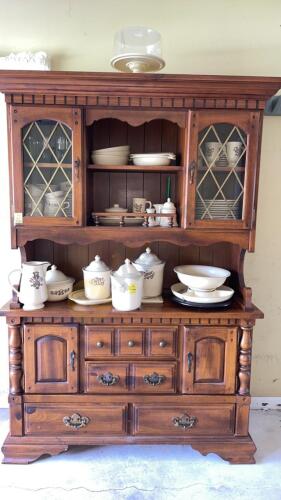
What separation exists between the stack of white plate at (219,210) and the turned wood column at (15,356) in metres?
0.99

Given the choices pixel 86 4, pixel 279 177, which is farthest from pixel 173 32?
pixel 279 177

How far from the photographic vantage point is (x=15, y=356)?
1.66 m

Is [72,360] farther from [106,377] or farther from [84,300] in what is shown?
[84,300]

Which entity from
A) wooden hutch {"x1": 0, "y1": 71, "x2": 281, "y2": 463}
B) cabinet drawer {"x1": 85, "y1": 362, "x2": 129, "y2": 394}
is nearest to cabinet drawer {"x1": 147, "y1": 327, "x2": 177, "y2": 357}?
wooden hutch {"x1": 0, "y1": 71, "x2": 281, "y2": 463}

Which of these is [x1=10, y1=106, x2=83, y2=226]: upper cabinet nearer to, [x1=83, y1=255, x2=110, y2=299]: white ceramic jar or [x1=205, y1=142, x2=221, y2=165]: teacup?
[x1=83, y1=255, x2=110, y2=299]: white ceramic jar

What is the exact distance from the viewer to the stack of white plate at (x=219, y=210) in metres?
1.66

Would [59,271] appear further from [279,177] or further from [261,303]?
[279,177]

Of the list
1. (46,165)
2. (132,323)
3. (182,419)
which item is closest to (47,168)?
(46,165)

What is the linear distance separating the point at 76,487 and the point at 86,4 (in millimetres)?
2359

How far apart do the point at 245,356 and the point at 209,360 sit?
17 cm

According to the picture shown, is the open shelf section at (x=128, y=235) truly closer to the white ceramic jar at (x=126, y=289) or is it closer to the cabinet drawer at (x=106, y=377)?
the white ceramic jar at (x=126, y=289)

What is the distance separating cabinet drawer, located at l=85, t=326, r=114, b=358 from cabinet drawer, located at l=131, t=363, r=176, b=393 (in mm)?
146

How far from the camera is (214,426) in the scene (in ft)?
5.61

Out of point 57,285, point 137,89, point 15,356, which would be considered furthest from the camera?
point 57,285
